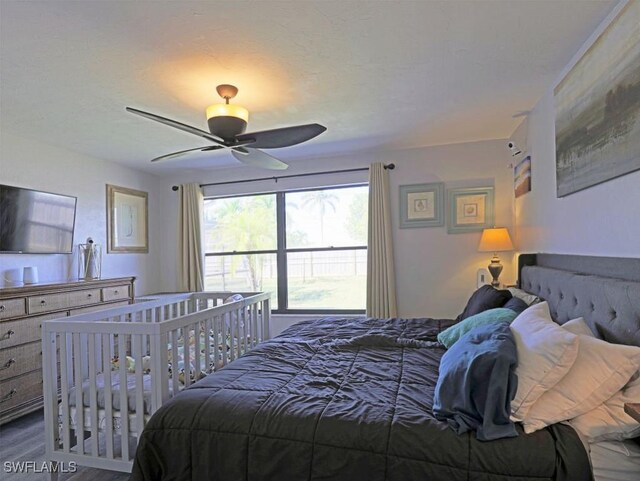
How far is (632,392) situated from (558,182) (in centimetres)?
160

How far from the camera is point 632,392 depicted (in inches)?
51.1

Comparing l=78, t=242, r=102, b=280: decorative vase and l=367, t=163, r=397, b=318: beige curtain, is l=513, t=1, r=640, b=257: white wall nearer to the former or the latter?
l=367, t=163, r=397, b=318: beige curtain

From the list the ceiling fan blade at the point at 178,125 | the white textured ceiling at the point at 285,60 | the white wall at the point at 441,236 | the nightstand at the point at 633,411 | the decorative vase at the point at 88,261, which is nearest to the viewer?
the nightstand at the point at 633,411

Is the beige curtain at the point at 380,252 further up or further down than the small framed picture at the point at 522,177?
further down

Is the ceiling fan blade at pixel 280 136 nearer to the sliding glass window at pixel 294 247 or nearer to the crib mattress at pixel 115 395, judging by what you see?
the crib mattress at pixel 115 395

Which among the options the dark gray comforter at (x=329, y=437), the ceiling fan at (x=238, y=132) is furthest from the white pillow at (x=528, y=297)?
the ceiling fan at (x=238, y=132)

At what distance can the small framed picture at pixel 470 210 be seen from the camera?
13.1 feet

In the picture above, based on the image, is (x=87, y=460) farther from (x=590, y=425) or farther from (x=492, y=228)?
(x=492, y=228)

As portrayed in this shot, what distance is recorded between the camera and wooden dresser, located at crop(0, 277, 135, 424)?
280 centimetres

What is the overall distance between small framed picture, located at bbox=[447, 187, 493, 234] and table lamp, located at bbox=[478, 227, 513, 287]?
389mm

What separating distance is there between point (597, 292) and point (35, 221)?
434cm

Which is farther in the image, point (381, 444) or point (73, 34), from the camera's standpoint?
point (73, 34)

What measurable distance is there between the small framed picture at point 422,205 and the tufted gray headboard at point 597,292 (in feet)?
5.19

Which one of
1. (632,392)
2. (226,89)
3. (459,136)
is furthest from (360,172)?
(632,392)
